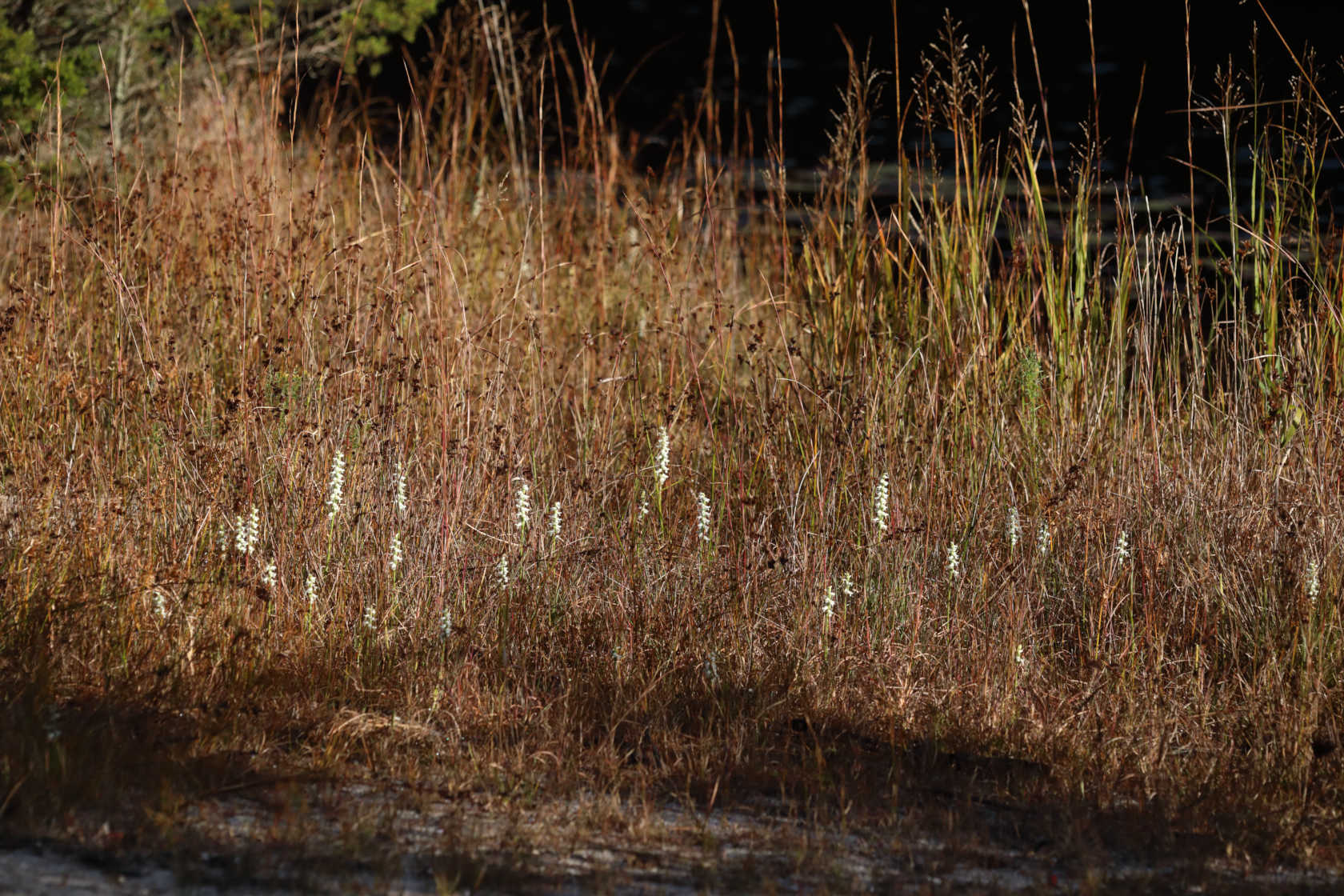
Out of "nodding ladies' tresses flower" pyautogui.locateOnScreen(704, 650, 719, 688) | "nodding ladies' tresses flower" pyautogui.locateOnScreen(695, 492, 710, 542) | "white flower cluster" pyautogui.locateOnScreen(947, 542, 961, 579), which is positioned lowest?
"nodding ladies' tresses flower" pyautogui.locateOnScreen(704, 650, 719, 688)

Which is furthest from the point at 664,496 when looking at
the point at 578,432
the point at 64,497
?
the point at 64,497

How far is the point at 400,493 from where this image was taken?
3.81 m

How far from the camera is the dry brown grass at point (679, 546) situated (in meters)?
3.01

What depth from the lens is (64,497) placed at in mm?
3797

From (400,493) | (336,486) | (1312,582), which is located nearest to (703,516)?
(400,493)

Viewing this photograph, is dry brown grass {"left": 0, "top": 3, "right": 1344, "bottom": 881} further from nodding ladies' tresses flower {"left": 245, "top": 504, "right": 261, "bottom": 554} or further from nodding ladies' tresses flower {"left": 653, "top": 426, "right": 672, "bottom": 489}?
nodding ladies' tresses flower {"left": 653, "top": 426, "right": 672, "bottom": 489}

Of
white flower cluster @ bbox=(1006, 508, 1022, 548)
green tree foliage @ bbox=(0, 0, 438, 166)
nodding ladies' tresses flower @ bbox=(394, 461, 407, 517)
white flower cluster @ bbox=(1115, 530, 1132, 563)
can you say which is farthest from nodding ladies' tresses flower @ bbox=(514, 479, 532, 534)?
green tree foliage @ bbox=(0, 0, 438, 166)

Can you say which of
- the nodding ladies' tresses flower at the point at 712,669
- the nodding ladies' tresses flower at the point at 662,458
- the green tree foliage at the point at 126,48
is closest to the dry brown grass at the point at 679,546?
the nodding ladies' tresses flower at the point at 712,669

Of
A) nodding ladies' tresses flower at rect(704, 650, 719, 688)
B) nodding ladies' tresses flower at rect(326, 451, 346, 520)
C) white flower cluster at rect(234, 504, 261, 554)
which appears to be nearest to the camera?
nodding ladies' tresses flower at rect(704, 650, 719, 688)

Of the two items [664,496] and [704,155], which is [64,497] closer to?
[664,496]

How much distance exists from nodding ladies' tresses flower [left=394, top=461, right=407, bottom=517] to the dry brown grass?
0.20 feet

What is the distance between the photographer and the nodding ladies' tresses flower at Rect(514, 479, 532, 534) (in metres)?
3.76

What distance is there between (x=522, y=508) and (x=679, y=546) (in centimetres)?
53

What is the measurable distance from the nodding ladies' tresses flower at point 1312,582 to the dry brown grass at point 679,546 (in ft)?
0.09
